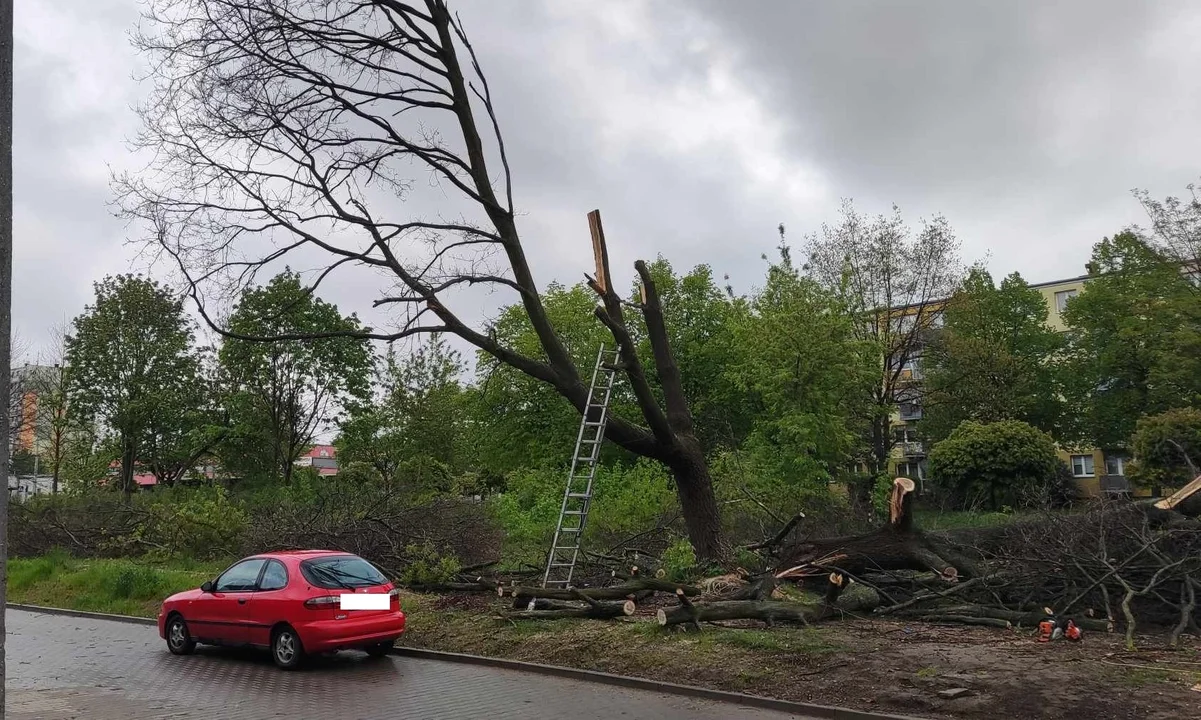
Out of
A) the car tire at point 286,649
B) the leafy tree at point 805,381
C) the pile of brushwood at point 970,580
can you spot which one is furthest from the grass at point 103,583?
the leafy tree at point 805,381

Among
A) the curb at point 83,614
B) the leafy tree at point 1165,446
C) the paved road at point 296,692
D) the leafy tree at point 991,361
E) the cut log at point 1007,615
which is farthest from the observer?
the leafy tree at point 991,361

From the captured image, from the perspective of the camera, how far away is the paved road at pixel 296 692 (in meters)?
8.52

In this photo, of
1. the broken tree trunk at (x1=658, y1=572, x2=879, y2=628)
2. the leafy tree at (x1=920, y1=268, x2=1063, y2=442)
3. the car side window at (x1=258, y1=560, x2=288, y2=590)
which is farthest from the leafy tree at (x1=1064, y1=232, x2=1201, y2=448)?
the car side window at (x1=258, y1=560, x2=288, y2=590)

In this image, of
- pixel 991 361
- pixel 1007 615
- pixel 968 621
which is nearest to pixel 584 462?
pixel 968 621

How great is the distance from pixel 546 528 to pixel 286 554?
1001 cm

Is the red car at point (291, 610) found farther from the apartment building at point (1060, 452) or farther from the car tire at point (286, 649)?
the apartment building at point (1060, 452)

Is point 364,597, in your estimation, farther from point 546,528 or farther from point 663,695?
point 546,528

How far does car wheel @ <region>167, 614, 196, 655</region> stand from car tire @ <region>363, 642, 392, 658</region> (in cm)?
261

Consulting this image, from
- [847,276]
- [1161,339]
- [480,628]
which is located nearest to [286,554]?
[480,628]

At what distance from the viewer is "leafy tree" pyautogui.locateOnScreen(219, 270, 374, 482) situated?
106ft

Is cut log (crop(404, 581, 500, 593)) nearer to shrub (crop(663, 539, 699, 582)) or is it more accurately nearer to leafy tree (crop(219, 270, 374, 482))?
shrub (crop(663, 539, 699, 582))

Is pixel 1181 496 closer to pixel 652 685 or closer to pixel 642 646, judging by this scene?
pixel 642 646

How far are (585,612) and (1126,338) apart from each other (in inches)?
1600

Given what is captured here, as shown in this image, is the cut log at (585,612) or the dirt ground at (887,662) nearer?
the dirt ground at (887,662)
